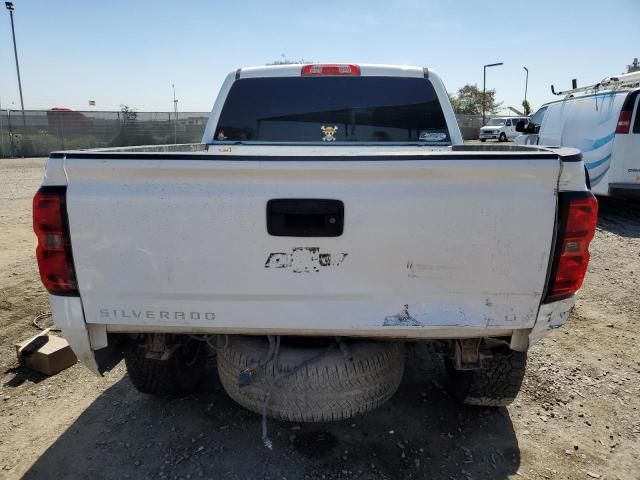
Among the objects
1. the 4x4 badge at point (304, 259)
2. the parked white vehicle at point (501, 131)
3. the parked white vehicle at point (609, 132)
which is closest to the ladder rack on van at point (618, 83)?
the parked white vehicle at point (609, 132)

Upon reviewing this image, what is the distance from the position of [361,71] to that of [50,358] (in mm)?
3382

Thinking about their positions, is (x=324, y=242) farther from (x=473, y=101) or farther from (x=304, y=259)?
(x=473, y=101)

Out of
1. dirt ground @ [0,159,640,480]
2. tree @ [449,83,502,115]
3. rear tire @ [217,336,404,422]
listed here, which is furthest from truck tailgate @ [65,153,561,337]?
tree @ [449,83,502,115]

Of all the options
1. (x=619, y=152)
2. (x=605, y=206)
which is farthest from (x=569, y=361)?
(x=605, y=206)

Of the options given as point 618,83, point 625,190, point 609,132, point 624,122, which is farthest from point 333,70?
point 618,83

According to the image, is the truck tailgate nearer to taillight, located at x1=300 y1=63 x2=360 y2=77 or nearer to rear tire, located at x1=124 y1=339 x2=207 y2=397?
rear tire, located at x1=124 y1=339 x2=207 y2=397

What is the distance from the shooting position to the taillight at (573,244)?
75.6 inches

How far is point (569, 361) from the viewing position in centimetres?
371

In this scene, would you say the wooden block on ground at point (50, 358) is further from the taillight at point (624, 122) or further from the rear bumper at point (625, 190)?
the taillight at point (624, 122)

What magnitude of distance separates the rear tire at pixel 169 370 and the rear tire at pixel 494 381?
1.70 m

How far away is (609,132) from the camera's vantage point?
27.7 feet

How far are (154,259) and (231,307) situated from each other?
Result: 1.30 ft

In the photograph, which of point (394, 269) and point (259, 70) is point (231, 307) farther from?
point (259, 70)

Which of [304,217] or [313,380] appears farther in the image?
[313,380]
